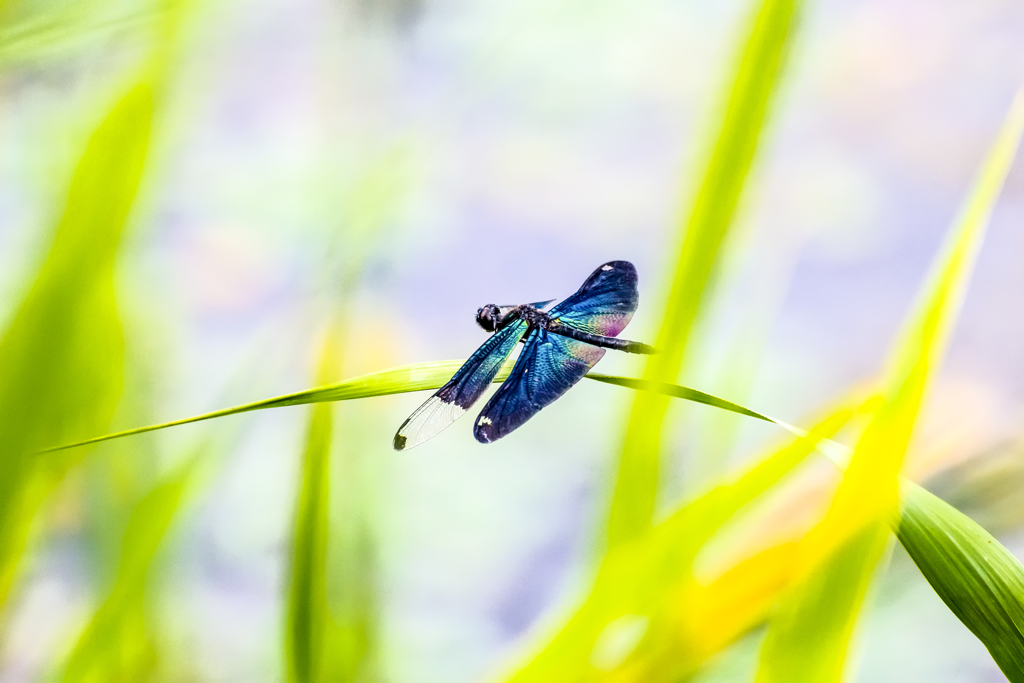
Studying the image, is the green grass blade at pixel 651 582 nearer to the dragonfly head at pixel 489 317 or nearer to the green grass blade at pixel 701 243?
the green grass blade at pixel 701 243

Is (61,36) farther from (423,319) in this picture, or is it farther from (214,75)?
(423,319)

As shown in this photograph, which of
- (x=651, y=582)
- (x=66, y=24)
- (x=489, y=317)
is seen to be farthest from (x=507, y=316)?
(x=66, y=24)

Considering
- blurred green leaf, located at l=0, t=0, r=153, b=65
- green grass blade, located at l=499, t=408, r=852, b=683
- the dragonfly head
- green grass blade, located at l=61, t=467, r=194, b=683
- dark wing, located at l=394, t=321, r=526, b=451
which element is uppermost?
blurred green leaf, located at l=0, t=0, r=153, b=65

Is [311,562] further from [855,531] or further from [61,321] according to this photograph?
[855,531]

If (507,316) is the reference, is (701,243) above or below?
above

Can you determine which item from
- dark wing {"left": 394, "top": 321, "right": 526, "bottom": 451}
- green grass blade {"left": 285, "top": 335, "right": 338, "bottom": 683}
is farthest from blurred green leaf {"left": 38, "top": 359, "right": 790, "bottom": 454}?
green grass blade {"left": 285, "top": 335, "right": 338, "bottom": 683}

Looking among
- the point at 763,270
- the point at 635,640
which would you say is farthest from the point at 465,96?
the point at 635,640

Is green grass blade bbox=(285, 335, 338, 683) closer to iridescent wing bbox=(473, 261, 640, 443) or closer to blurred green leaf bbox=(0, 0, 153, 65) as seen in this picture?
iridescent wing bbox=(473, 261, 640, 443)
